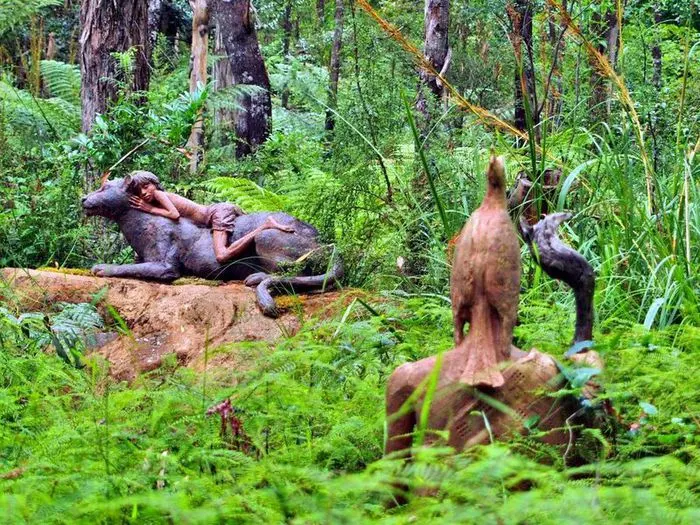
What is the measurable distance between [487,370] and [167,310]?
12.9 ft

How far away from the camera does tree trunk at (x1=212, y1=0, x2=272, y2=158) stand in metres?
12.9

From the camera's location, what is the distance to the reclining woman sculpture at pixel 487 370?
10.4ft

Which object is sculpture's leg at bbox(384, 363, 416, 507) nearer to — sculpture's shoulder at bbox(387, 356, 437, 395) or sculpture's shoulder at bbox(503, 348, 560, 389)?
sculpture's shoulder at bbox(387, 356, 437, 395)

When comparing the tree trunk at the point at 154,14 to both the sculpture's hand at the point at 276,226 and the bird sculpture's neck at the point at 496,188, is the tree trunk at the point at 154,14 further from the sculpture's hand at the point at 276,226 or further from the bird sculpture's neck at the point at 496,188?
the bird sculpture's neck at the point at 496,188

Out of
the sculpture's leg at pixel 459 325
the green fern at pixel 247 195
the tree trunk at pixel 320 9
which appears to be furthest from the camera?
the tree trunk at pixel 320 9

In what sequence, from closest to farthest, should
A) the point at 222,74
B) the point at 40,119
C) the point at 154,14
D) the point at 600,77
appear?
the point at 600,77 < the point at 40,119 < the point at 222,74 < the point at 154,14

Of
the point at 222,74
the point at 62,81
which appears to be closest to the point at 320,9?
the point at 62,81

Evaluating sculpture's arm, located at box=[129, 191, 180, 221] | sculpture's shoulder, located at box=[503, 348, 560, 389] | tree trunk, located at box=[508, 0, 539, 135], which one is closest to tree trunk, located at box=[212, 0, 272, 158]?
tree trunk, located at box=[508, 0, 539, 135]

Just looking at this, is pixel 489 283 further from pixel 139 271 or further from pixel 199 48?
pixel 199 48

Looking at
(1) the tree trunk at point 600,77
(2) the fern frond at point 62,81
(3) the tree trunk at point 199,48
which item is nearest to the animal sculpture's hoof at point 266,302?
(1) the tree trunk at point 600,77

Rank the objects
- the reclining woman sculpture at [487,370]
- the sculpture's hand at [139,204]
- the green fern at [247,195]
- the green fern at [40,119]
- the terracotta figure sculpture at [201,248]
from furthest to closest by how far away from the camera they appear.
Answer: the green fern at [40,119]
the green fern at [247,195]
the sculpture's hand at [139,204]
the terracotta figure sculpture at [201,248]
the reclining woman sculpture at [487,370]

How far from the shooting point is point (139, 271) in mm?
7289

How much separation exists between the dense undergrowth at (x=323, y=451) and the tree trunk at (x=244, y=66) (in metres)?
8.04

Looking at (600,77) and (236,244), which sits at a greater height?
(600,77)
